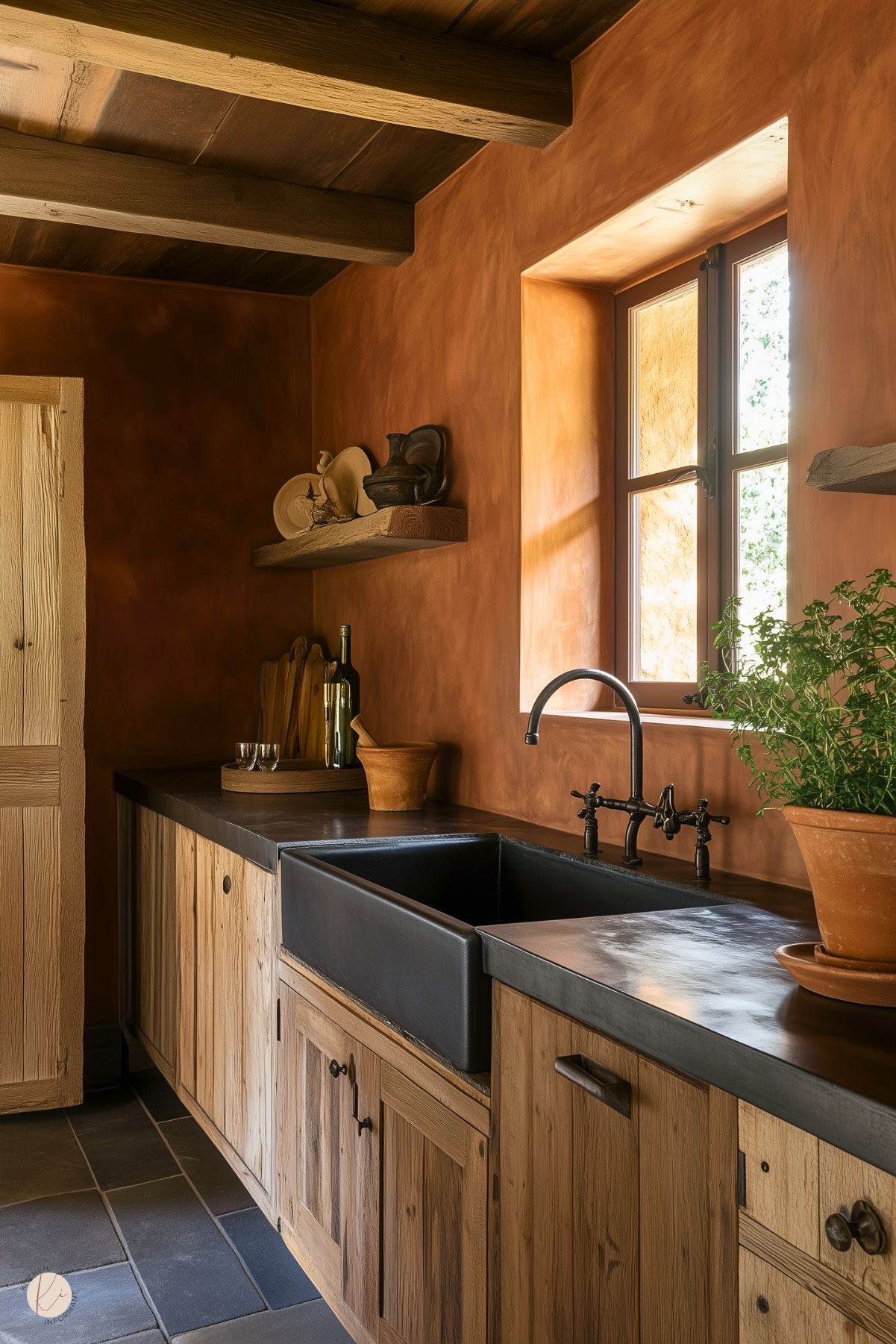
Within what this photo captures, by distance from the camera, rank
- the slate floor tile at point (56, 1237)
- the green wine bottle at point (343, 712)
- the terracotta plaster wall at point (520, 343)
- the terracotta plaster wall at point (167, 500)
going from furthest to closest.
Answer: the terracotta plaster wall at point (167, 500), the green wine bottle at point (343, 712), the slate floor tile at point (56, 1237), the terracotta plaster wall at point (520, 343)

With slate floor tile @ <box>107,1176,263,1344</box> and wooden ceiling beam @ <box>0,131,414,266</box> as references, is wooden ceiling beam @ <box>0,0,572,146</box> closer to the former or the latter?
wooden ceiling beam @ <box>0,131,414,266</box>

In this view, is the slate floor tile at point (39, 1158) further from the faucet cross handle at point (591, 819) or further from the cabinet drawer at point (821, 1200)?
the cabinet drawer at point (821, 1200)

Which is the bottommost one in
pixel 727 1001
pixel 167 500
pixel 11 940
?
pixel 11 940

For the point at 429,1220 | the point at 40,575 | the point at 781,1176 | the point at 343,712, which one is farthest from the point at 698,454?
the point at 40,575

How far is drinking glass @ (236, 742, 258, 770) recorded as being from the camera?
3328mm

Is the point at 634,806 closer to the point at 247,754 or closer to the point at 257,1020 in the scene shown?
A: the point at 257,1020

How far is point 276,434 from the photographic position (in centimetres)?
418

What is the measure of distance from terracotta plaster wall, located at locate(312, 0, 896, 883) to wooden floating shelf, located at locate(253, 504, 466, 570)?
0.06 metres

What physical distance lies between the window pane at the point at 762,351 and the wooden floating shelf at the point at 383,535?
0.86 metres

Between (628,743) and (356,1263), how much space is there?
1075 millimetres

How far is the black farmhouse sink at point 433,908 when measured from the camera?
158 cm

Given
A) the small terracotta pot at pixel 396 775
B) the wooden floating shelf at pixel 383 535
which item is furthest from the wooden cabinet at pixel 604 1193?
the wooden floating shelf at pixel 383 535

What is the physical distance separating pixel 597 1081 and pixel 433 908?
102 cm

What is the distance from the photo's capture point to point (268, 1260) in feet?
8.43
